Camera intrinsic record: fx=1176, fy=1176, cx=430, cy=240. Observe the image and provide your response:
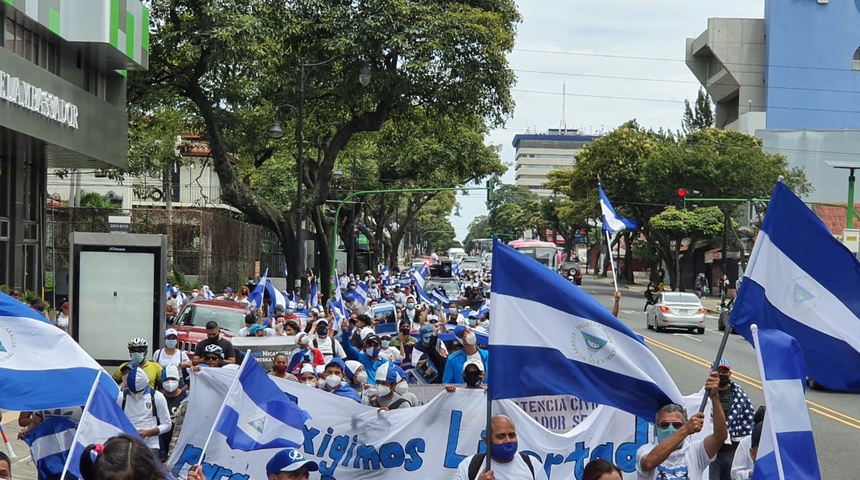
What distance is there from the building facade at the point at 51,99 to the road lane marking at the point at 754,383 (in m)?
14.1

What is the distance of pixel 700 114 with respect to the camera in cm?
9375

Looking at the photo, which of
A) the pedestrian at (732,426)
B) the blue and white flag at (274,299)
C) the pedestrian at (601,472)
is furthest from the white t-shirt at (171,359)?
the blue and white flag at (274,299)

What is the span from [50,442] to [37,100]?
15.2 meters

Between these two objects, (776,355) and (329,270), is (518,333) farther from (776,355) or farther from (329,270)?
(329,270)

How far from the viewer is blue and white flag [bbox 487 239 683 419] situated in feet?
22.2

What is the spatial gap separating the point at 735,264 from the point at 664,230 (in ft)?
29.3

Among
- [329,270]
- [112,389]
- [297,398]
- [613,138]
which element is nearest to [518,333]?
[112,389]

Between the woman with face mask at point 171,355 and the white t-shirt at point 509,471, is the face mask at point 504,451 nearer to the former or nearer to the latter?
the white t-shirt at point 509,471

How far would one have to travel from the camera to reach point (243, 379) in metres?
8.11

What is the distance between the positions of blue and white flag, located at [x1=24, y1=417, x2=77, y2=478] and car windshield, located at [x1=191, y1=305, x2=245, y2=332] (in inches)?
404

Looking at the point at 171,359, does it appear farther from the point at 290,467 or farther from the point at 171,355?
the point at 290,467

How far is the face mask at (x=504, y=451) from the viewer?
21.2 ft

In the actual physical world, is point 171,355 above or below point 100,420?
below

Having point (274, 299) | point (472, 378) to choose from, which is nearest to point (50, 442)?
point (472, 378)
